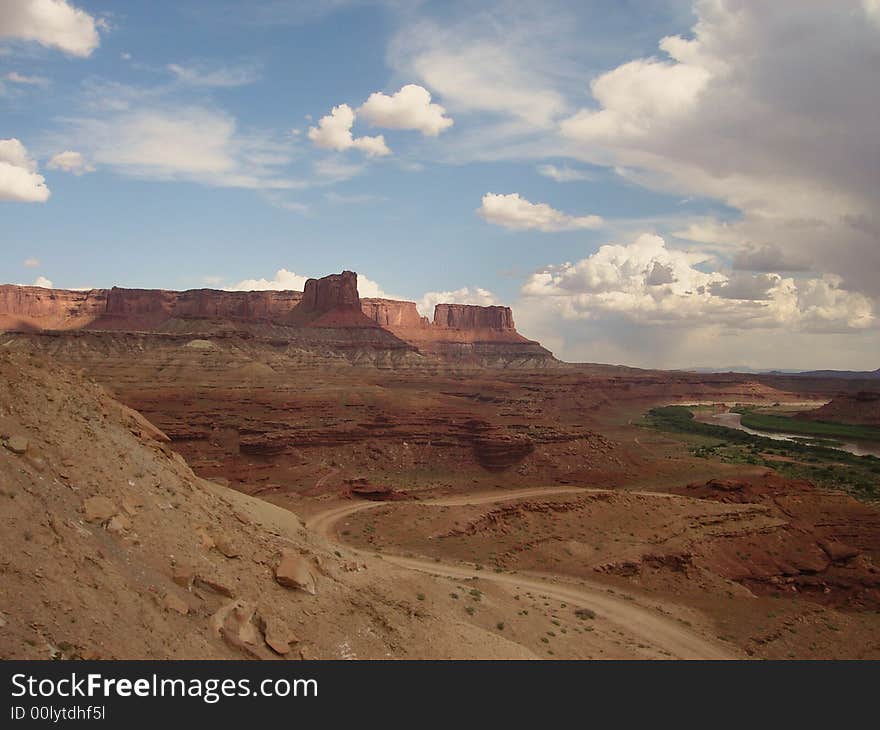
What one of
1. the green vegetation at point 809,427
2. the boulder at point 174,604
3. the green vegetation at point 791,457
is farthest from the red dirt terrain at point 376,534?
the green vegetation at point 809,427

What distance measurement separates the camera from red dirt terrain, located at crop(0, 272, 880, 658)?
1421 centimetres

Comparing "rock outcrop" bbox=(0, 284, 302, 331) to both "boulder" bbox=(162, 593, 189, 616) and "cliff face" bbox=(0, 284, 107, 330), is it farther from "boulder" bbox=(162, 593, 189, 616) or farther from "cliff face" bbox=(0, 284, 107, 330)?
"boulder" bbox=(162, 593, 189, 616)

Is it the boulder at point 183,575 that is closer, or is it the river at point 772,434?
the boulder at point 183,575

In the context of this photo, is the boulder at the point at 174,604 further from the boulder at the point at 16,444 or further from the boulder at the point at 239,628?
the boulder at the point at 16,444

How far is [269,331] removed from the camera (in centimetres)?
16575

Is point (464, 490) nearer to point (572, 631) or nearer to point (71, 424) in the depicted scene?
point (572, 631)

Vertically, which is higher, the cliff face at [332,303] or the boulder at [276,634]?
the cliff face at [332,303]

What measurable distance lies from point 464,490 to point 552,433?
1542cm

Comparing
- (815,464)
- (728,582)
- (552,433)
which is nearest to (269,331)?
(552,433)

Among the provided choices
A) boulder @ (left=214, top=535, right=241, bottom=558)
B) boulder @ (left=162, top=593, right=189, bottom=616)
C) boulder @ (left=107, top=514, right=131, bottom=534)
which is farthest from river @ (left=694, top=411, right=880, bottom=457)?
boulder @ (left=107, top=514, right=131, bottom=534)

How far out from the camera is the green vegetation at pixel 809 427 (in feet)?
355

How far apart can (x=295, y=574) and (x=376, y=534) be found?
21320mm

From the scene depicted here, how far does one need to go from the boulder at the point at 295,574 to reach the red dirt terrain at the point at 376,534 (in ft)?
0.23

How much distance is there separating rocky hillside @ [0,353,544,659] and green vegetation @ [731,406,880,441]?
110m
